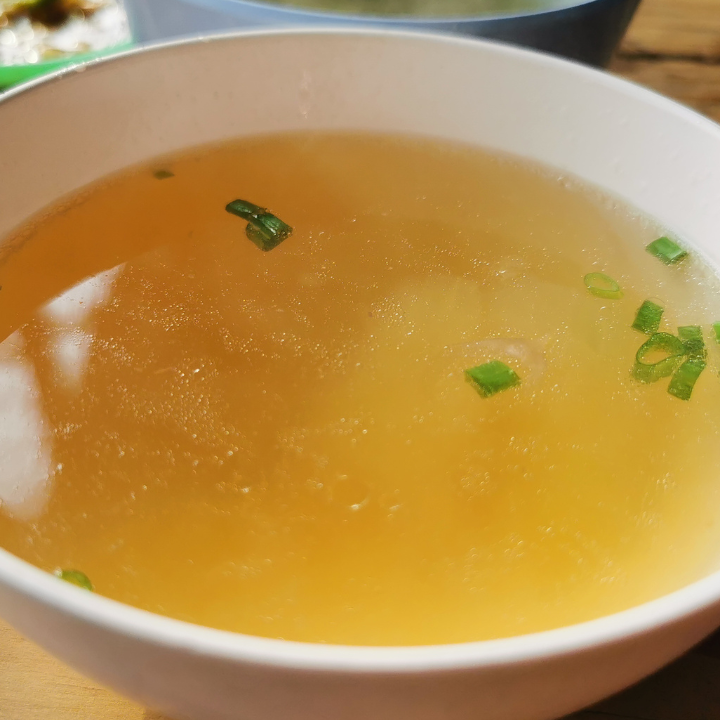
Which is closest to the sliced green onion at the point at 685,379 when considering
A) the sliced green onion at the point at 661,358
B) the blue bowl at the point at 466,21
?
the sliced green onion at the point at 661,358

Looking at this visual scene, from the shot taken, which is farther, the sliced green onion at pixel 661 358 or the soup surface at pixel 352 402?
the sliced green onion at pixel 661 358

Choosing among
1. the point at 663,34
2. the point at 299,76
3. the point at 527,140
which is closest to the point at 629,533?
the point at 527,140

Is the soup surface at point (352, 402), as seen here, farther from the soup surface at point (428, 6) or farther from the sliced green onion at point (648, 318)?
the soup surface at point (428, 6)

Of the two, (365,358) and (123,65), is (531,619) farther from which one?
(123,65)

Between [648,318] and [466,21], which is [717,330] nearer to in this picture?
[648,318]

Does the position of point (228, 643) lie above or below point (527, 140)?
below

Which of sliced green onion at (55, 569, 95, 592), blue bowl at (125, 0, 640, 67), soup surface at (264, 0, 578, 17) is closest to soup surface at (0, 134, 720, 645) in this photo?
sliced green onion at (55, 569, 95, 592)
